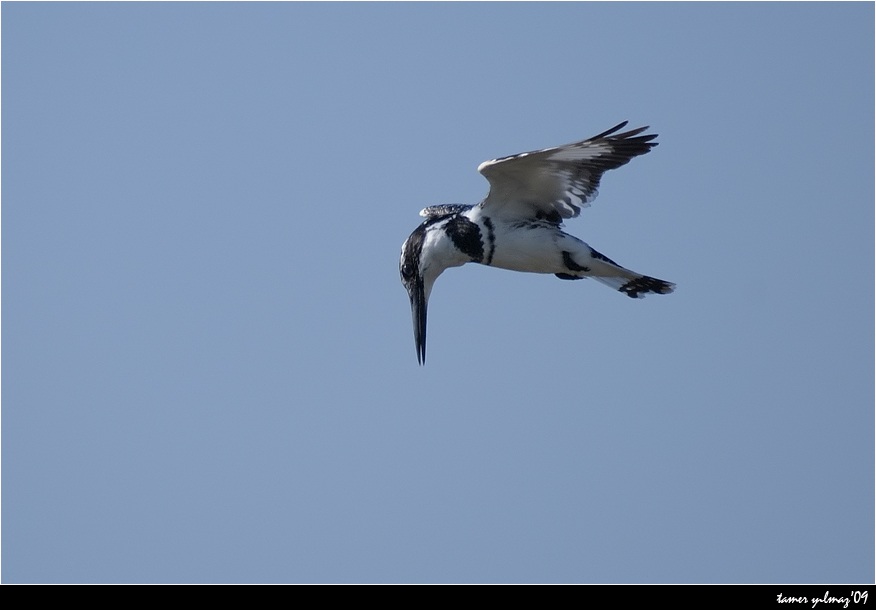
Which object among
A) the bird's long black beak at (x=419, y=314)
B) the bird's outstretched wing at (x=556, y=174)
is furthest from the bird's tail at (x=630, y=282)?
the bird's long black beak at (x=419, y=314)

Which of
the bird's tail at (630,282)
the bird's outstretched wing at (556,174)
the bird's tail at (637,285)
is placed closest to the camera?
the bird's outstretched wing at (556,174)

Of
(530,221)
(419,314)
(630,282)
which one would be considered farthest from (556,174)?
(419,314)

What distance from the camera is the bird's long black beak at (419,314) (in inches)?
303

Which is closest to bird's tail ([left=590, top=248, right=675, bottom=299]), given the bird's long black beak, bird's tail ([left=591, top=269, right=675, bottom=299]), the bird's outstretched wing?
bird's tail ([left=591, top=269, right=675, bottom=299])

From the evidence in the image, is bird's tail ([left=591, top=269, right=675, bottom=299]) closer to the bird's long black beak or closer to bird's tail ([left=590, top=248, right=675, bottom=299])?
bird's tail ([left=590, top=248, right=675, bottom=299])

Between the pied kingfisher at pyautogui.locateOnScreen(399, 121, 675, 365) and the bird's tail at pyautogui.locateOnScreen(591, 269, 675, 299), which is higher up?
the pied kingfisher at pyautogui.locateOnScreen(399, 121, 675, 365)

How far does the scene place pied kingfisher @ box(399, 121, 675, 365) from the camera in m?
6.93

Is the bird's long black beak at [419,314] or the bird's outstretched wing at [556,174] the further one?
the bird's long black beak at [419,314]

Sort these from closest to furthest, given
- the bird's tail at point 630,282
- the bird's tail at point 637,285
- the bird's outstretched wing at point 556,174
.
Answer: the bird's outstretched wing at point 556,174 → the bird's tail at point 630,282 → the bird's tail at point 637,285

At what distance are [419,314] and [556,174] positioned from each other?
1268 millimetres

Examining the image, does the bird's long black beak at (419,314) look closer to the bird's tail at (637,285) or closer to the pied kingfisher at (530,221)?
the pied kingfisher at (530,221)
